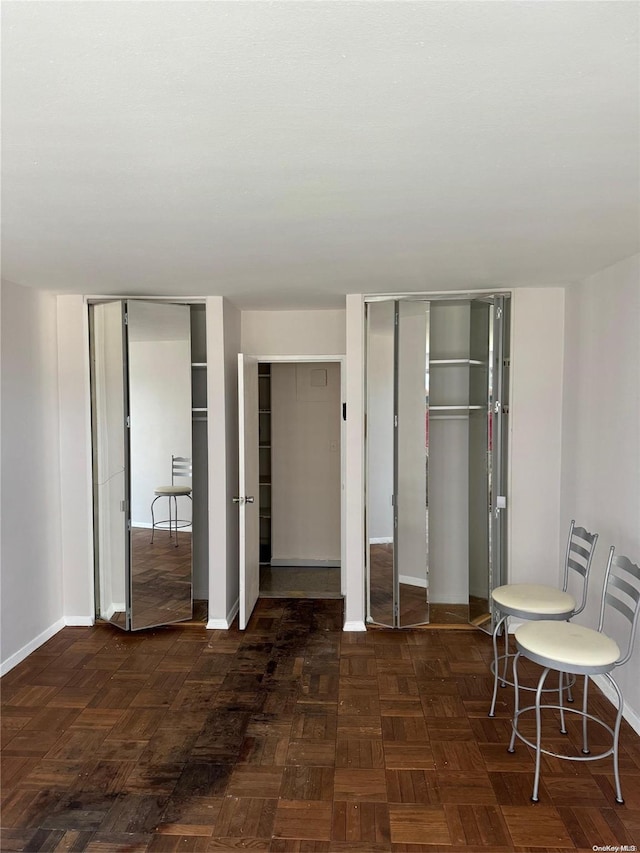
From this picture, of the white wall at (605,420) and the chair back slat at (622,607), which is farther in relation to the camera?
the white wall at (605,420)

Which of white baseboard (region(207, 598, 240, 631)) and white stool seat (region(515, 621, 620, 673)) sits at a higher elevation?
white stool seat (region(515, 621, 620, 673))

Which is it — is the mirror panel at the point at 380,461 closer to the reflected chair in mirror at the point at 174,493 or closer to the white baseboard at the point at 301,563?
the reflected chair in mirror at the point at 174,493

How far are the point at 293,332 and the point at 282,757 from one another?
3.06 m

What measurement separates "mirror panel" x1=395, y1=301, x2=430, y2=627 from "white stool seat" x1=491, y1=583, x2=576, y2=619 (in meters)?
1.05

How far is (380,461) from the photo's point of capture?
13.0ft

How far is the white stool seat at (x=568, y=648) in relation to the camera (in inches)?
85.3

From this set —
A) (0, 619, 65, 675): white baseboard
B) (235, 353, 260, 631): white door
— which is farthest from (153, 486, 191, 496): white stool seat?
(0, 619, 65, 675): white baseboard

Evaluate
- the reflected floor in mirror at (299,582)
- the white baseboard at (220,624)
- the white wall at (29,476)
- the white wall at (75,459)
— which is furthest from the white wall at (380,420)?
the white wall at (29,476)

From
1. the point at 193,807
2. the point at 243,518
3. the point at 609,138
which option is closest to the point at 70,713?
the point at 193,807

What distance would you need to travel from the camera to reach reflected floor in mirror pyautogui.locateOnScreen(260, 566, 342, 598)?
4.75 m

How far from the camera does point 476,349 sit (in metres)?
4.07

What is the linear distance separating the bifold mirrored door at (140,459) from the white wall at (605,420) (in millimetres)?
2714

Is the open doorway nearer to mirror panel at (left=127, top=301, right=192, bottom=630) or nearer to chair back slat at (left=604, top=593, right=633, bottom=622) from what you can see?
mirror panel at (left=127, top=301, right=192, bottom=630)

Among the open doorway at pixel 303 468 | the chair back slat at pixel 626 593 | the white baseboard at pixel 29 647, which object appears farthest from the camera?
the open doorway at pixel 303 468
